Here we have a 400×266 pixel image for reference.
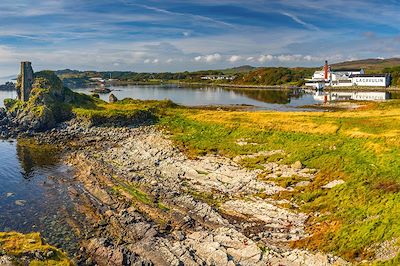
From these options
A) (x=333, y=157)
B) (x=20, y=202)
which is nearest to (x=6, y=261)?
(x=20, y=202)

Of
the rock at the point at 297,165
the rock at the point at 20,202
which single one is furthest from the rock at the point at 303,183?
the rock at the point at 20,202

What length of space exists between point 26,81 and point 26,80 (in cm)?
25

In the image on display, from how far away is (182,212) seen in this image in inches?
1330

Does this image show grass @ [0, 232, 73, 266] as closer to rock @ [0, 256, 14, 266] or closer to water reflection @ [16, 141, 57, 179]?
rock @ [0, 256, 14, 266]

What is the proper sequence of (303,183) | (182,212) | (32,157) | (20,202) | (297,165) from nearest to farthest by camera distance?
(182,212) < (303,183) < (20,202) < (297,165) < (32,157)

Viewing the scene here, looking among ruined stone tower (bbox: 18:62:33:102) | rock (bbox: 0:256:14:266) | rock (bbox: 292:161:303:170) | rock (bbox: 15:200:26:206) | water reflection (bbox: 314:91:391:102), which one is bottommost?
rock (bbox: 15:200:26:206)

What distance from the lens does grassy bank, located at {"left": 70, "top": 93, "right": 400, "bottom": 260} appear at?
2680 cm

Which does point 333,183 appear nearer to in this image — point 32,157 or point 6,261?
point 6,261

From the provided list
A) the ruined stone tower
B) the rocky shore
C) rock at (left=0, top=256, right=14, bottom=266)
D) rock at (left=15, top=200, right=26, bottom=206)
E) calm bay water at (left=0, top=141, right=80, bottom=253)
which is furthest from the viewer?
the ruined stone tower

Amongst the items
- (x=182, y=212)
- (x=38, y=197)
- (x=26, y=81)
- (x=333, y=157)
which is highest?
(x=26, y=81)

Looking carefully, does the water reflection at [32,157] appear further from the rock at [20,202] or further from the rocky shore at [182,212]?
the rock at [20,202]

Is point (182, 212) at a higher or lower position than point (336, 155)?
lower

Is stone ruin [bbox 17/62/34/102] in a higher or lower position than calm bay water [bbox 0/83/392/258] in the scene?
higher

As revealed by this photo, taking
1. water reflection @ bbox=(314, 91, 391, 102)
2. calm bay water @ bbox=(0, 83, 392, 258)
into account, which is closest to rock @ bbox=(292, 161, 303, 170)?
calm bay water @ bbox=(0, 83, 392, 258)
